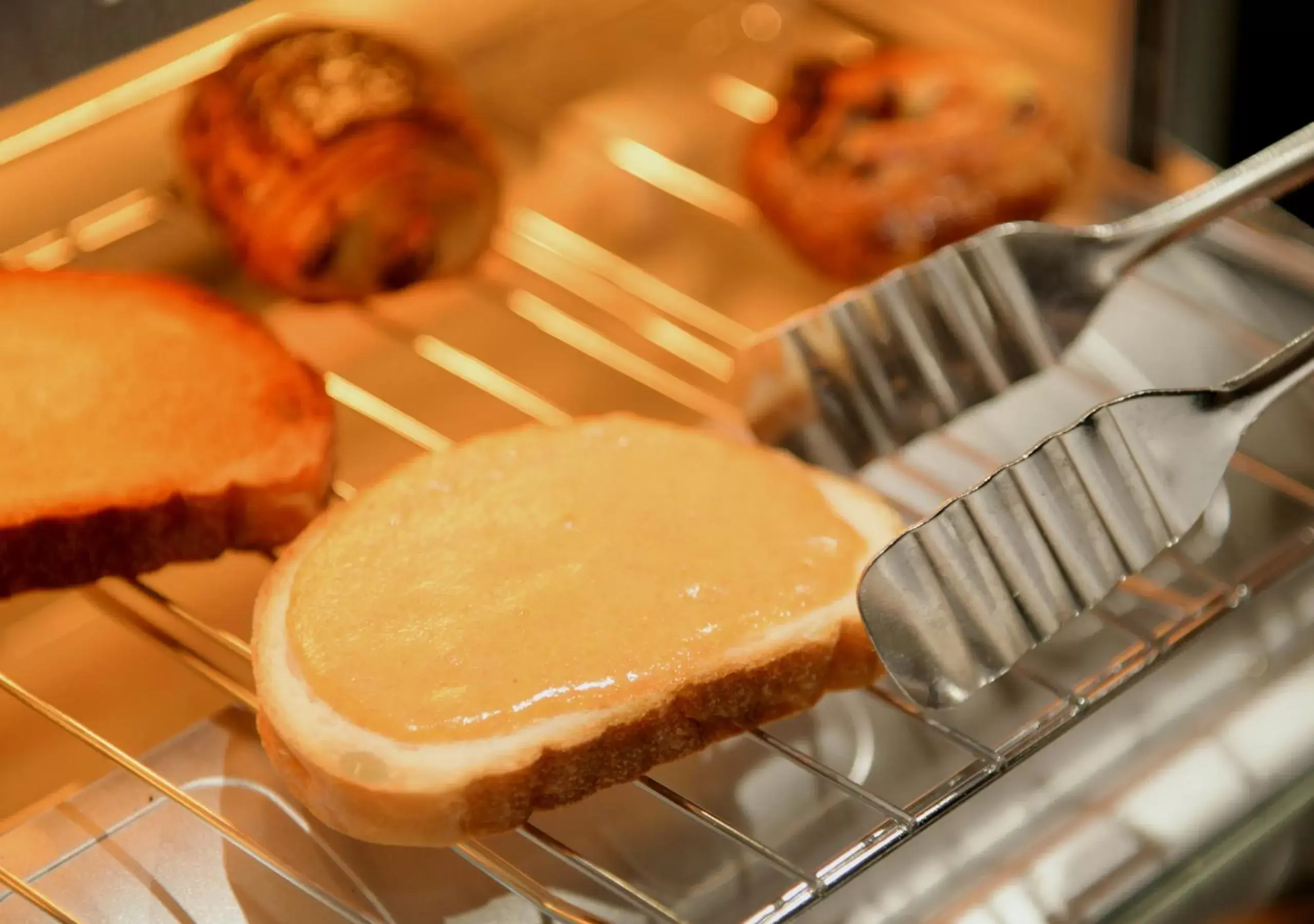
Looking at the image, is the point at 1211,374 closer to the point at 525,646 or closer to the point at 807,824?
the point at 807,824

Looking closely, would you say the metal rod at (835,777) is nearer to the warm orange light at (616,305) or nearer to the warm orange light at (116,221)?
the warm orange light at (616,305)

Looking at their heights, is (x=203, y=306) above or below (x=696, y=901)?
above

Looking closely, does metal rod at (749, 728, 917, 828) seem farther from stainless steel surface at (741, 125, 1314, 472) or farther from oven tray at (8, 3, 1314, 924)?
stainless steel surface at (741, 125, 1314, 472)

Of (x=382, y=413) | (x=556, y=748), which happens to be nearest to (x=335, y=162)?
(x=382, y=413)

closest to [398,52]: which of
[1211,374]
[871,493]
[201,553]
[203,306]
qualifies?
[203,306]

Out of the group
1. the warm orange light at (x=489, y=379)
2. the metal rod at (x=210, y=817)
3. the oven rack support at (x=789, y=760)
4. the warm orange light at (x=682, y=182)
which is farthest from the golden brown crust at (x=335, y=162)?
the metal rod at (x=210, y=817)

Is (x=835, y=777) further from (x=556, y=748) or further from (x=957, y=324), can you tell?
(x=957, y=324)
